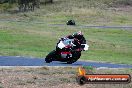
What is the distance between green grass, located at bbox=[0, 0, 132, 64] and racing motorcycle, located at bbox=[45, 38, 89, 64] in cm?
507

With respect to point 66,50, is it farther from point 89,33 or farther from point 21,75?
point 89,33

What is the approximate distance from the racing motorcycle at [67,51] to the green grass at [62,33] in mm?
5066

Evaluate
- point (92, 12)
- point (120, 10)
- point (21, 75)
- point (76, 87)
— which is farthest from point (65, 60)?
point (120, 10)

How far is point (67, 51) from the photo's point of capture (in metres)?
24.9

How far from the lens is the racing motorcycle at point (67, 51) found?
81.1ft

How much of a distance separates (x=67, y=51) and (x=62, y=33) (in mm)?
29199

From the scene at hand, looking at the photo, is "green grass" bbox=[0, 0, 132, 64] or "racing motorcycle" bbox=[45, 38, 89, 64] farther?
"green grass" bbox=[0, 0, 132, 64]

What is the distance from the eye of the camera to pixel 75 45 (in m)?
24.7

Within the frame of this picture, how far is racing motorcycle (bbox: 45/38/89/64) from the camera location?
24734 millimetres

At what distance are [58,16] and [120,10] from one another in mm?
15765

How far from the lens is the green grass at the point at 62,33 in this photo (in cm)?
3691

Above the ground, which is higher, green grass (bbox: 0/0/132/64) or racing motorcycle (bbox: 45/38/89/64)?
racing motorcycle (bbox: 45/38/89/64)

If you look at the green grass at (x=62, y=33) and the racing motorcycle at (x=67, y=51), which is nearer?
the racing motorcycle at (x=67, y=51)

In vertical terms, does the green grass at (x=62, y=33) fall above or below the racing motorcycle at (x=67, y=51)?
below
